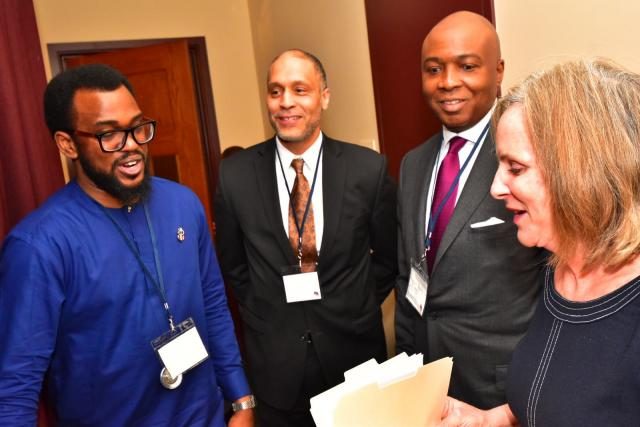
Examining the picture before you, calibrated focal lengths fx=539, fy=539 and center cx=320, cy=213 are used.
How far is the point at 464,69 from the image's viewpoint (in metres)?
1.80

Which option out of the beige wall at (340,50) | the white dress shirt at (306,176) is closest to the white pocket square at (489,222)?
the white dress shirt at (306,176)

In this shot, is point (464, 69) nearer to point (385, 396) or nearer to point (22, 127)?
point (385, 396)

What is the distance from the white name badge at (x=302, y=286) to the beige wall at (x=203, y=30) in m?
3.06

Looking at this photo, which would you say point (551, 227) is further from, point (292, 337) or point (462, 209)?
point (292, 337)

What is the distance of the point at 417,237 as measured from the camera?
1.81 meters

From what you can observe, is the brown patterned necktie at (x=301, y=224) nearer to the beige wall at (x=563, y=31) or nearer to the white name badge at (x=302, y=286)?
the white name badge at (x=302, y=286)

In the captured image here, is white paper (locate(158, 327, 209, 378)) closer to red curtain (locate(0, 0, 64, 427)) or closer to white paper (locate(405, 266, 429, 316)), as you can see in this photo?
red curtain (locate(0, 0, 64, 427))

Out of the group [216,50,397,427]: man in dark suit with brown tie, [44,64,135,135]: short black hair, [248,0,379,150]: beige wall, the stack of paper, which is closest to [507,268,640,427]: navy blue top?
the stack of paper

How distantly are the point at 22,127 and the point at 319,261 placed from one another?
117cm

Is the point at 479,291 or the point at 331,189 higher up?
the point at 331,189

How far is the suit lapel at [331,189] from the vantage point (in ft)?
7.03

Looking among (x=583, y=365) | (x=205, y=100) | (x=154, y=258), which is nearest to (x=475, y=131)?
(x=583, y=365)

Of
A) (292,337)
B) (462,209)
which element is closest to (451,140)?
(462,209)

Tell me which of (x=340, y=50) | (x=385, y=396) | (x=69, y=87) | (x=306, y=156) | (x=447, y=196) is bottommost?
(x=385, y=396)
